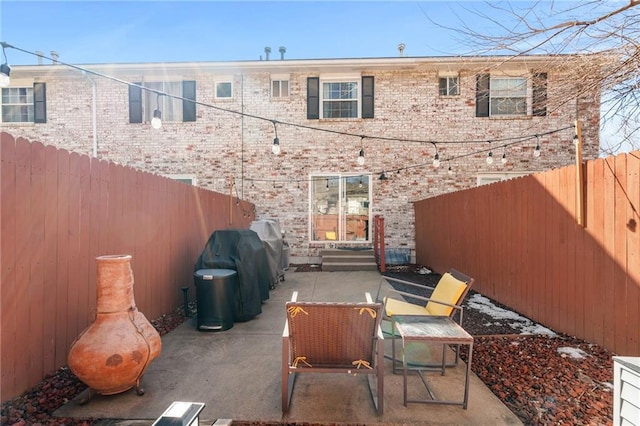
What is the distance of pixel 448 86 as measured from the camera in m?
9.66

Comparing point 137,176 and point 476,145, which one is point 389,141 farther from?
point 137,176

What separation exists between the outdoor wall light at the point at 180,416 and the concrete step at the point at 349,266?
24.6 feet

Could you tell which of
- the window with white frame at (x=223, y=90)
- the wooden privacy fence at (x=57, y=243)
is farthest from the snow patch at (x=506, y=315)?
the window with white frame at (x=223, y=90)

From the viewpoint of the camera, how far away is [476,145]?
9.59 m

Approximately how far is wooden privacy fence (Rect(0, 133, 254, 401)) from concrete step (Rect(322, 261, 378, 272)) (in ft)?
16.0

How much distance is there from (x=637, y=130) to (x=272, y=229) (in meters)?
6.03

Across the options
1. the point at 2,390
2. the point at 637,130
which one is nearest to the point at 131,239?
the point at 2,390

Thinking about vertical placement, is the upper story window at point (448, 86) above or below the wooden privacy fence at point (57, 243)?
above

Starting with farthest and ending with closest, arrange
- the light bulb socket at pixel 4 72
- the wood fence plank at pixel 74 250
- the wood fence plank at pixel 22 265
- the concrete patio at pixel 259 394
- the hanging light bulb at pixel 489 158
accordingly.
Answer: the hanging light bulb at pixel 489 158 < the light bulb socket at pixel 4 72 < the wood fence plank at pixel 74 250 < the wood fence plank at pixel 22 265 < the concrete patio at pixel 259 394

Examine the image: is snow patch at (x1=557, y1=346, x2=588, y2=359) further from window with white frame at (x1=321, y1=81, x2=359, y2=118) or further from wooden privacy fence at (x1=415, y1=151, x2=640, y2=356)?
window with white frame at (x1=321, y1=81, x2=359, y2=118)

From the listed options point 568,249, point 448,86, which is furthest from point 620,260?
point 448,86

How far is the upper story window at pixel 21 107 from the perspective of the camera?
9.82 meters

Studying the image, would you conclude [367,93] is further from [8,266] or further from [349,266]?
[8,266]

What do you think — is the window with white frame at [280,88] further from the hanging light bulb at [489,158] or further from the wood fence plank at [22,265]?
the wood fence plank at [22,265]
